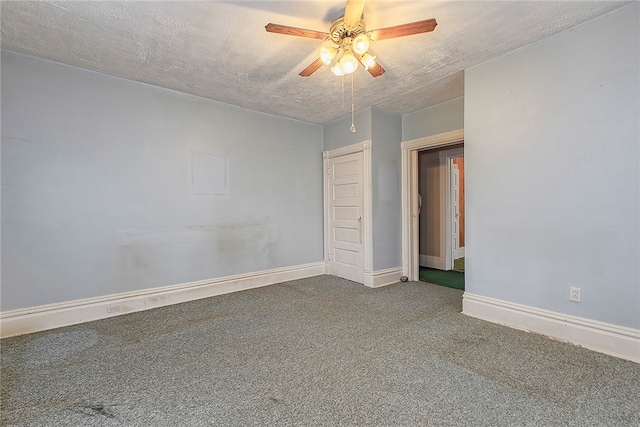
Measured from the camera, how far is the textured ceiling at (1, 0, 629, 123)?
1945mm

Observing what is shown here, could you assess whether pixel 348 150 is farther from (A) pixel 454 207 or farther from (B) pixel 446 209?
(A) pixel 454 207

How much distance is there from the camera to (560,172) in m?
2.26

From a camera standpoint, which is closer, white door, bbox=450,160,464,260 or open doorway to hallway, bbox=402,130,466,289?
open doorway to hallway, bbox=402,130,466,289

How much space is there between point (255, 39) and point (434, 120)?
8.54 feet

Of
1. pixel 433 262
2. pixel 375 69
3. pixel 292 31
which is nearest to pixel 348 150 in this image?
pixel 375 69

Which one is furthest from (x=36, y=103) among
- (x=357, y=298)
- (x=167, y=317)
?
(x=357, y=298)

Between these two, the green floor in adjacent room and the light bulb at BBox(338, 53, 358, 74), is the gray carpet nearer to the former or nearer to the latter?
the green floor in adjacent room

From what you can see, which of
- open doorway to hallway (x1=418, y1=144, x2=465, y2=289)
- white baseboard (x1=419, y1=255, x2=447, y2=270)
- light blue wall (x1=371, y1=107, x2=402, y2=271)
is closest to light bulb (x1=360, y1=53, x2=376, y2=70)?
light blue wall (x1=371, y1=107, x2=402, y2=271)

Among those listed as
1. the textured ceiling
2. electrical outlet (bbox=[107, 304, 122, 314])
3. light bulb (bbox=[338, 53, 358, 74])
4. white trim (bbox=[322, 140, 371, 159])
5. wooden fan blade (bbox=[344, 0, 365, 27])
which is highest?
the textured ceiling

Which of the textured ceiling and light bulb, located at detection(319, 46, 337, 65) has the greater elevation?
the textured ceiling

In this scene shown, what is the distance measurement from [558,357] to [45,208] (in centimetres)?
446

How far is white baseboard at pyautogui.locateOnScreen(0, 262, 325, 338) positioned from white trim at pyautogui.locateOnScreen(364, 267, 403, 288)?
4.03 ft

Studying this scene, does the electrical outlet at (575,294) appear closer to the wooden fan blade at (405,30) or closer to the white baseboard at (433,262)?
the wooden fan blade at (405,30)

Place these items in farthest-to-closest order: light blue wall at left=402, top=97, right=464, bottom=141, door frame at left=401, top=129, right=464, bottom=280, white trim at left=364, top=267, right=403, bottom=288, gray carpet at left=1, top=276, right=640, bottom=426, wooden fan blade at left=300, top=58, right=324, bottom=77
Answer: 1. door frame at left=401, top=129, right=464, bottom=280
2. white trim at left=364, top=267, right=403, bottom=288
3. light blue wall at left=402, top=97, right=464, bottom=141
4. wooden fan blade at left=300, top=58, right=324, bottom=77
5. gray carpet at left=1, top=276, right=640, bottom=426
